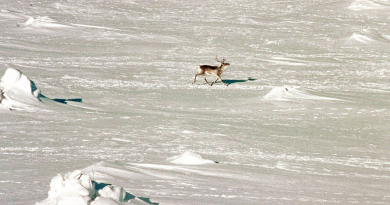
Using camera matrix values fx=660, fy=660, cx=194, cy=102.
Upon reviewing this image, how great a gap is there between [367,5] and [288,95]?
9.26 metres

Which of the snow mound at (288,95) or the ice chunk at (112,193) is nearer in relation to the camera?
the ice chunk at (112,193)

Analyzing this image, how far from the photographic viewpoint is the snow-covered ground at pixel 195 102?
6254 mm

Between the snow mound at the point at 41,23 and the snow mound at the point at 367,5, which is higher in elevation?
the snow mound at the point at 367,5

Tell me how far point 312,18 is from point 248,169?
439 inches

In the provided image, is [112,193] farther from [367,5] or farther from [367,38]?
[367,5]

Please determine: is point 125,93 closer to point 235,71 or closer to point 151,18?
point 235,71

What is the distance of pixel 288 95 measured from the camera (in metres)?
10.9

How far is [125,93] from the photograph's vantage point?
35.3 feet

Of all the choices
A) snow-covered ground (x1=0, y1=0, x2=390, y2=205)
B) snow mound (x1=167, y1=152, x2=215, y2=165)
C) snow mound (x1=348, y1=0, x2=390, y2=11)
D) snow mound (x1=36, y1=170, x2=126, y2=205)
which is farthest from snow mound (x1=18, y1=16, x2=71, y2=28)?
snow mound (x1=36, y1=170, x2=126, y2=205)

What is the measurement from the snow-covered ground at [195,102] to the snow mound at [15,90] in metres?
0.02

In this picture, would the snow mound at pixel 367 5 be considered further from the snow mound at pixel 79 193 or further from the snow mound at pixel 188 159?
the snow mound at pixel 79 193

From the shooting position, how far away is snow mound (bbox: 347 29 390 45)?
49.9 ft

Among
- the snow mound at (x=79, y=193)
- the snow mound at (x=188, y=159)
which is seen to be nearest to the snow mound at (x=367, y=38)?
the snow mound at (x=188, y=159)

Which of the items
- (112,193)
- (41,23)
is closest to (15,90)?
(112,193)
